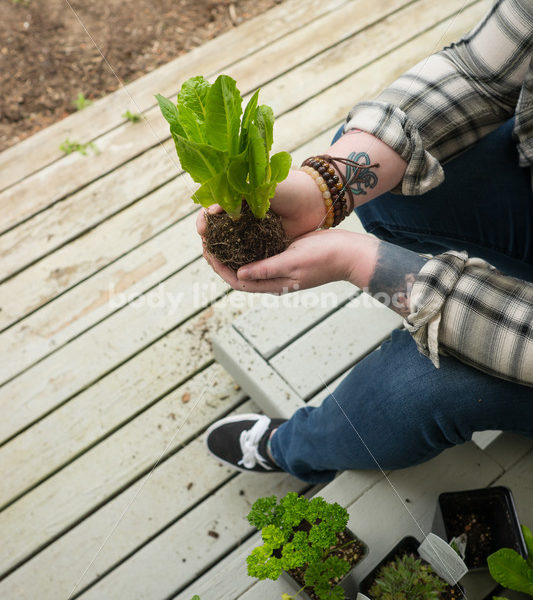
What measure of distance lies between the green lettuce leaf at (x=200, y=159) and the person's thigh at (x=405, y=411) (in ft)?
1.60

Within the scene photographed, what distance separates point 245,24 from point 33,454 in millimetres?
1982

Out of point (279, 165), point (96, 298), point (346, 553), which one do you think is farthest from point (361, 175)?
point (96, 298)

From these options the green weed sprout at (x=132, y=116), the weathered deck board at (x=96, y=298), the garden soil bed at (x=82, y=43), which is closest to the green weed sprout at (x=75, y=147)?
the green weed sprout at (x=132, y=116)

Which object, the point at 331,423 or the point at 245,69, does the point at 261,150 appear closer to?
the point at 331,423

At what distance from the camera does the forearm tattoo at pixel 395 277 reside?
0.95 m

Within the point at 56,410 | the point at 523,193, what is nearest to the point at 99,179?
the point at 56,410

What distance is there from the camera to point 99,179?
6.77ft

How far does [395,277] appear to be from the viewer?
3.15 feet

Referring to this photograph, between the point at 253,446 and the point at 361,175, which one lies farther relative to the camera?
the point at 253,446

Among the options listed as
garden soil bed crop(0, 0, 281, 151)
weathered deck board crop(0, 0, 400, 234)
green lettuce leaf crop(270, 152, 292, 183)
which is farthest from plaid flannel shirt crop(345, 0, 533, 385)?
garden soil bed crop(0, 0, 281, 151)

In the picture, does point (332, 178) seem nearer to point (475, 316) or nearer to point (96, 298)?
point (475, 316)

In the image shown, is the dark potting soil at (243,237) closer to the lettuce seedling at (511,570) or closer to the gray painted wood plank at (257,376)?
the gray painted wood plank at (257,376)

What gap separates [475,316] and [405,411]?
0.76ft

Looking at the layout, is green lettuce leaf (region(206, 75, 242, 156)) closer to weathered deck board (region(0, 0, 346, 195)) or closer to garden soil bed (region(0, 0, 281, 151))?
weathered deck board (region(0, 0, 346, 195))
